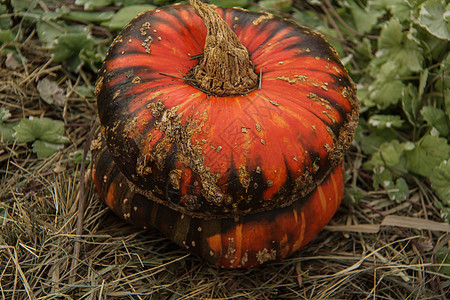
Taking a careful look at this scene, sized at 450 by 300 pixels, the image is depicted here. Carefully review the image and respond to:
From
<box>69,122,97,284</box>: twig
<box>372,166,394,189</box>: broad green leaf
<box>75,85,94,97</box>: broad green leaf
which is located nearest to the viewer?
<box>69,122,97,284</box>: twig

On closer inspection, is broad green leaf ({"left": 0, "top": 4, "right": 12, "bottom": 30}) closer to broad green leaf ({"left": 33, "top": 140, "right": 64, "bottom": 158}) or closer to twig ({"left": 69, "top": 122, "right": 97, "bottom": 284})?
broad green leaf ({"left": 33, "top": 140, "right": 64, "bottom": 158})

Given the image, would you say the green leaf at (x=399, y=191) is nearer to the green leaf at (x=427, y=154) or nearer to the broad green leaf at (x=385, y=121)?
the green leaf at (x=427, y=154)

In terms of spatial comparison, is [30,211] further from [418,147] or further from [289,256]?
[418,147]

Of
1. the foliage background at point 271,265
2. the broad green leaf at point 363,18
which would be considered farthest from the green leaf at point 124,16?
the broad green leaf at point 363,18

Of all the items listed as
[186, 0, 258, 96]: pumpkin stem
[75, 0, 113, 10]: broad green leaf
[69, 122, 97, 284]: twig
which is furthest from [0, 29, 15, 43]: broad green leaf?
[186, 0, 258, 96]: pumpkin stem

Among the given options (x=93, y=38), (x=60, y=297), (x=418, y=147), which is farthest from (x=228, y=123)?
(x=93, y=38)

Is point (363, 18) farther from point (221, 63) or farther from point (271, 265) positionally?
point (271, 265)
